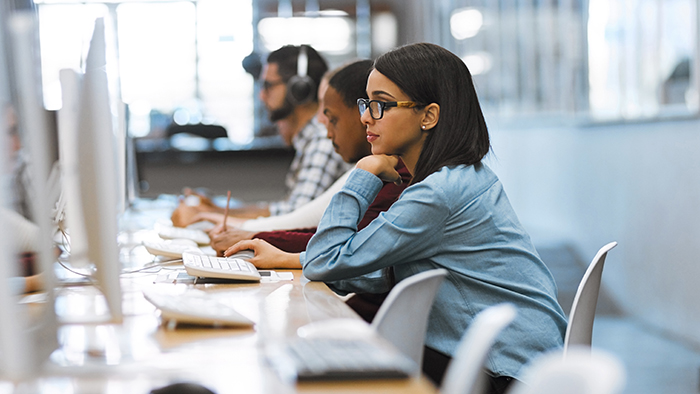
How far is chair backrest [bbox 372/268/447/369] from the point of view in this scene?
1055mm

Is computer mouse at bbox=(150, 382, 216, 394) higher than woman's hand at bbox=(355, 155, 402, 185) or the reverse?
the reverse

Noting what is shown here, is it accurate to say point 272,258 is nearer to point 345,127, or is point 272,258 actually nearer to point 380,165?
point 380,165

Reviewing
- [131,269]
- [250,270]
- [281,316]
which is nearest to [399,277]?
[250,270]

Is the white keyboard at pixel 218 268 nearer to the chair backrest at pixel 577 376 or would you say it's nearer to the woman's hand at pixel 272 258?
the woman's hand at pixel 272 258

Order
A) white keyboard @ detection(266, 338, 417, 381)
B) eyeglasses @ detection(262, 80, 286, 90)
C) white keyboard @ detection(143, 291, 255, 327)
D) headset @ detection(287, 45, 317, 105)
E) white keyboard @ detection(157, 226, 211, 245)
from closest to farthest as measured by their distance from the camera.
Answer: white keyboard @ detection(266, 338, 417, 381) < white keyboard @ detection(143, 291, 255, 327) < white keyboard @ detection(157, 226, 211, 245) < headset @ detection(287, 45, 317, 105) < eyeglasses @ detection(262, 80, 286, 90)

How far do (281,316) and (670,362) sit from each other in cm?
260

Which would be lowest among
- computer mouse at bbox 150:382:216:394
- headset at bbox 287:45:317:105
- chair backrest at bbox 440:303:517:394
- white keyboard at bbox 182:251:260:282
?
white keyboard at bbox 182:251:260:282

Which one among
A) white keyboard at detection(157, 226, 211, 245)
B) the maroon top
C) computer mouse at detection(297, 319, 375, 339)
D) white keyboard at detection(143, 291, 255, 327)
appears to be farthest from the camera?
white keyboard at detection(157, 226, 211, 245)

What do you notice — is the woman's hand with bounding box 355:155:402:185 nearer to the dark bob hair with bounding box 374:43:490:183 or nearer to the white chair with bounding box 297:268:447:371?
the dark bob hair with bounding box 374:43:490:183

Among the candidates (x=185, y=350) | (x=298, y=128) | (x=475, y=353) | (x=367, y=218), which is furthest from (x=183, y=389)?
(x=298, y=128)

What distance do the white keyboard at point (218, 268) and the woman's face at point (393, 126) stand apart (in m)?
0.39

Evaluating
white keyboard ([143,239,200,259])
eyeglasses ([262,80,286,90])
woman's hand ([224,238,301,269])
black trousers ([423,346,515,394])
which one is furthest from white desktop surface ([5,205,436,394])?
eyeglasses ([262,80,286,90])

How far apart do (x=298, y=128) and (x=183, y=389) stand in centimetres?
258

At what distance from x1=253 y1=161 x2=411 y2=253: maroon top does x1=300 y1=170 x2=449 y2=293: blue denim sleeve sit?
14.1 inches
